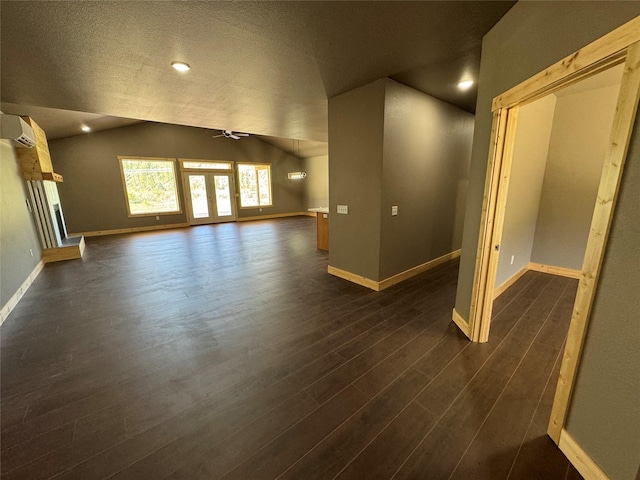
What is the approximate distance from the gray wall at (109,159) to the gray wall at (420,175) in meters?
8.27

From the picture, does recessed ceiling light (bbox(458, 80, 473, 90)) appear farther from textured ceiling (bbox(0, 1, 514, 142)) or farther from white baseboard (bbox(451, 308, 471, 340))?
white baseboard (bbox(451, 308, 471, 340))

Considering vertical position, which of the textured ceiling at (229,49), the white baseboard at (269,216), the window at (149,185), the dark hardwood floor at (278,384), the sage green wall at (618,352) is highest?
the textured ceiling at (229,49)

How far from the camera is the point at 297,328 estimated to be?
2.68m

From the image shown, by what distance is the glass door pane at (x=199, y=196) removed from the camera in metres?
9.50

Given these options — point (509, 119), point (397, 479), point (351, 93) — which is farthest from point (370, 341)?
point (351, 93)

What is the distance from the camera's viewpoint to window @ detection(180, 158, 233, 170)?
925cm

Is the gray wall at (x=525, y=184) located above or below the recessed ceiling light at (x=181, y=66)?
below

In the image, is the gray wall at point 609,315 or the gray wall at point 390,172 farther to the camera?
the gray wall at point 390,172

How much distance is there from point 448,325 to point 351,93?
3.00 metres

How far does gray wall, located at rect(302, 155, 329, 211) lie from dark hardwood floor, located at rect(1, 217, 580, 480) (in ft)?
26.0

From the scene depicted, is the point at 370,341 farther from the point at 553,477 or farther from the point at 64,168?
the point at 64,168

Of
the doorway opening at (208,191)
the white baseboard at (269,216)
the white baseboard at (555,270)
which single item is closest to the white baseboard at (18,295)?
the doorway opening at (208,191)

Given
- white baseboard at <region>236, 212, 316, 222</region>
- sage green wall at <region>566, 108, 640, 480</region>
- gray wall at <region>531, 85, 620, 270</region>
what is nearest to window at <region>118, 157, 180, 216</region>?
white baseboard at <region>236, 212, 316, 222</region>

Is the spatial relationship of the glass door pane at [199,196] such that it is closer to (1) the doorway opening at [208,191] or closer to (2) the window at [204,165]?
(1) the doorway opening at [208,191]
